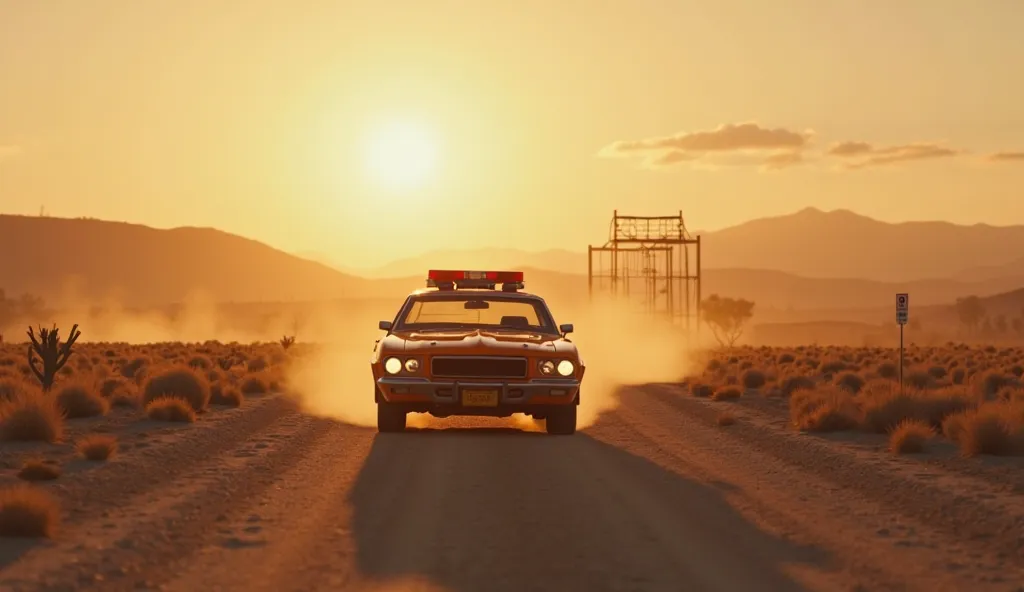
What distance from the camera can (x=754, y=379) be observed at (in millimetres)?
31266

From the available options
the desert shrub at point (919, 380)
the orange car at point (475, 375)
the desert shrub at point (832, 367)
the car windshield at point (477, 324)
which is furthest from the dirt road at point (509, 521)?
the desert shrub at point (832, 367)

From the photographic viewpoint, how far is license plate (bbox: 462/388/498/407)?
1638cm

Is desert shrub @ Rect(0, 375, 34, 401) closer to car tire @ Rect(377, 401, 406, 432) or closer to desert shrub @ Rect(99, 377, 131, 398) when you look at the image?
desert shrub @ Rect(99, 377, 131, 398)

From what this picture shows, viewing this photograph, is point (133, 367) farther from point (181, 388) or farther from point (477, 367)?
point (477, 367)

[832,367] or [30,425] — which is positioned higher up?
[832,367]

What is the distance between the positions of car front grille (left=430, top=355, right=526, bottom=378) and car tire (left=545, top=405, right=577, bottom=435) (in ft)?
4.01

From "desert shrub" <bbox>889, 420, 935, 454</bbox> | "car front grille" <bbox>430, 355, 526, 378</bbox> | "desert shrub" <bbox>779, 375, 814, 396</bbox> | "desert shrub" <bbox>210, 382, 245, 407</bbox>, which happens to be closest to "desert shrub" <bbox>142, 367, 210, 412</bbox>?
"desert shrub" <bbox>210, 382, 245, 407</bbox>

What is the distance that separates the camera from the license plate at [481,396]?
1638cm

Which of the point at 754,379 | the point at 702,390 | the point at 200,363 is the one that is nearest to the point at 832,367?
the point at 754,379

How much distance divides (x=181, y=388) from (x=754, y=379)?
14.6 metres

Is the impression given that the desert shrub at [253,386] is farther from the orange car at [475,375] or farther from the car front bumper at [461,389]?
the car front bumper at [461,389]

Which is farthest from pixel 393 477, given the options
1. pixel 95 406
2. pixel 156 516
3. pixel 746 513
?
pixel 95 406

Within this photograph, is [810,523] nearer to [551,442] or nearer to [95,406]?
[551,442]

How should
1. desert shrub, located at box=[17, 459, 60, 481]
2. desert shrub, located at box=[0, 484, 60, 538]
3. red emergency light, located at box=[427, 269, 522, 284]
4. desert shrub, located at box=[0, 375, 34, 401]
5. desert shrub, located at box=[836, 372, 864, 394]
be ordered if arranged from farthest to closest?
desert shrub, located at box=[836, 372, 864, 394] → desert shrub, located at box=[0, 375, 34, 401] → red emergency light, located at box=[427, 269, 522, 284] → desert shrub, located at box=[17, 459, 60, 481] → desert shrub, located at box=[0, 484, 60, 538]
